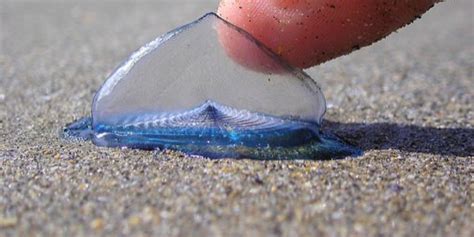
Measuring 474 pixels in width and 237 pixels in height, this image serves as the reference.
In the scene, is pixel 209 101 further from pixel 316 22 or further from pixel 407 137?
pixel 407 137

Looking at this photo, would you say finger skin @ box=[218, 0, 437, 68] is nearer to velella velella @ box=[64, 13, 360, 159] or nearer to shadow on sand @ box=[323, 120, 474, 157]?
velella velella @ box=[64, 13, 360, 159]

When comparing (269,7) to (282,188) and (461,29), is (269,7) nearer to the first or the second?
(282,188)

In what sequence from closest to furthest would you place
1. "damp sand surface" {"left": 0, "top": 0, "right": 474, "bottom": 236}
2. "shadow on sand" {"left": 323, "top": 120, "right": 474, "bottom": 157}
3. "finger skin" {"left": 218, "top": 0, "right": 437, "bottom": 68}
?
"damp sand surface" {"left": 0, "top": 0, "right": 474, "bottom": 236} < "finger skin" {"left": 218, "top": 0, "right": 437, "bottom": 68} < "shadow on sand" {"left": 323, "top": 120, "right": 474, "bottom": 157}

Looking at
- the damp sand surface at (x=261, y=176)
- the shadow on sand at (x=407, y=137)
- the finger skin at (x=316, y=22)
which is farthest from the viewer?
the shadow on sand at (x=407, y=137)

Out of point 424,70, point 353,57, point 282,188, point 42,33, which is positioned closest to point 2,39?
point 42,33

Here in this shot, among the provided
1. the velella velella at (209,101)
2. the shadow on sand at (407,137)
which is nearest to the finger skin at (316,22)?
the velella velella at (209,101)

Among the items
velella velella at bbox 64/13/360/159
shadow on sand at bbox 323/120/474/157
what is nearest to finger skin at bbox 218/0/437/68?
velella velella at bbox 64/13/360/159

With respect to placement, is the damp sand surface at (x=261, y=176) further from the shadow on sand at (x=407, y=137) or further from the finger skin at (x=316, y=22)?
the finger skin at (x=316, y=22)
